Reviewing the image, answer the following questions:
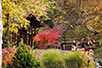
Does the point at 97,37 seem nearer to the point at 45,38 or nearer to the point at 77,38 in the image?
the point at 77,38

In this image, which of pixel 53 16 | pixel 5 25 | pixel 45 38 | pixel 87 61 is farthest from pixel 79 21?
pixel 5 25

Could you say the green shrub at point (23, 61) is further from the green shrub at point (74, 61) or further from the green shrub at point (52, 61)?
the green shrub at point (74, 61)

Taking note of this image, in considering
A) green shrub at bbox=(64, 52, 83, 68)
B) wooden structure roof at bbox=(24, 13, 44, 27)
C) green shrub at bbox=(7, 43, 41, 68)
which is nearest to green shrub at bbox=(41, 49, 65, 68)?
green shrub at bbox=(64, 52, 83, 68)

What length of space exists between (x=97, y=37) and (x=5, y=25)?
12460mm

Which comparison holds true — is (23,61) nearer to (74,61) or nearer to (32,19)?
(74,61)

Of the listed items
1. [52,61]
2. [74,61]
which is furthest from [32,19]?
[74,61]

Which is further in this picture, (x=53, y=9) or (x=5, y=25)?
(x=53, y=9)

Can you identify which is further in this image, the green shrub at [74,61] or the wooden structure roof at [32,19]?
the wooden structure roof at [32,19]

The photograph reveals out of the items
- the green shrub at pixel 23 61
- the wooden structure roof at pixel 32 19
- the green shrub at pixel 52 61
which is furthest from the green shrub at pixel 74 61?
the wooden structure roof at pixel 32 19

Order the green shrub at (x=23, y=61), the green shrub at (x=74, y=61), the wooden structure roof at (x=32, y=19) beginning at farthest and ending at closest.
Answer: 1. the wooden structure roof at (x=32, y=19)
2. the green shrub at (x=74, y=61)
3. the green shrub at (x=23, y=61)

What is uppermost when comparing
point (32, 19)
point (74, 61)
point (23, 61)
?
point (32, 19)

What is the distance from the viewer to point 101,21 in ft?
52.0

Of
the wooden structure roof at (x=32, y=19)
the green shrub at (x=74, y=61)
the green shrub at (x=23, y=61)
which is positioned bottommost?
the green shrub at (x=74, y=61)

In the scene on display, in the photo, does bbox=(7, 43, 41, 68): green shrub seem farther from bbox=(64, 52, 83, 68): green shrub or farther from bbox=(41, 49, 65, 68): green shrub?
bbox=(64, 52, 83, 68): green shrub
